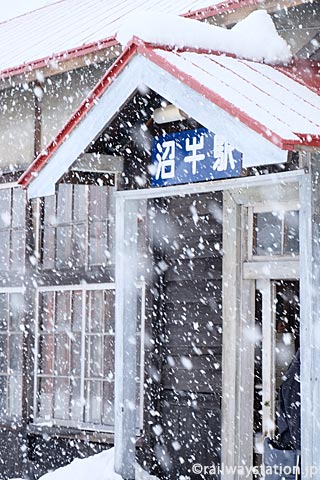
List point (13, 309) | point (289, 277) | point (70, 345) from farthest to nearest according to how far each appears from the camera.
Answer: point (13, 309)
point (70, 345)
point (289, 277)

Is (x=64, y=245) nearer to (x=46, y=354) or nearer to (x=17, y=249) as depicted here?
(x=17, y=249)

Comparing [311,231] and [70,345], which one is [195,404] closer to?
[70,345]

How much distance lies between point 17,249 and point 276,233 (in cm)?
352

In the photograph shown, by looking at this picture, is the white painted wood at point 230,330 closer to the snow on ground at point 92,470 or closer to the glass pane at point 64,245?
the snow on ground at point 92,470

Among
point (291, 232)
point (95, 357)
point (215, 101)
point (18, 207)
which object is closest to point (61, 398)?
point (95, 357)

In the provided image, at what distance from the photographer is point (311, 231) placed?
20.7 ft

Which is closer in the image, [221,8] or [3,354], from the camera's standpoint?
[221,8]

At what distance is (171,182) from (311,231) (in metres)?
1.66

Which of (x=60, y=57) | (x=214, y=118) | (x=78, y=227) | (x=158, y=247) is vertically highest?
(x=60, y=57)

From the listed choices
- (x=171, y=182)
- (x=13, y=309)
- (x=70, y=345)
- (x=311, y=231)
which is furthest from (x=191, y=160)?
(x=13, y=309)

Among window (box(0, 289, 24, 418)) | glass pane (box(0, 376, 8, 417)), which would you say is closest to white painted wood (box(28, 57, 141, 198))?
window (box(0, 289, 24, 418))

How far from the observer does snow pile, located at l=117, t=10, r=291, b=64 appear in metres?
6.90

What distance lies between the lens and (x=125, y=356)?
791 centimetres

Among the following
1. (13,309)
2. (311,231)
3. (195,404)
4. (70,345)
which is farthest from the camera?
(13,309)
